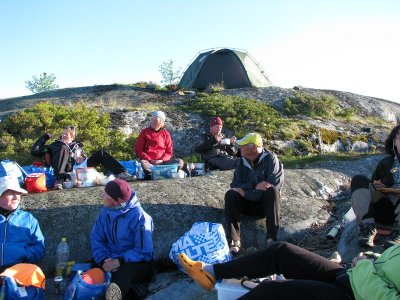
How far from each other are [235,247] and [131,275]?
150cm

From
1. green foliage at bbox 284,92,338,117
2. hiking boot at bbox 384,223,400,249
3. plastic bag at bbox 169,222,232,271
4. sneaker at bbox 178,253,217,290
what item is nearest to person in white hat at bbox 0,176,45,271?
plastic bag at bbox 169,222,232,271

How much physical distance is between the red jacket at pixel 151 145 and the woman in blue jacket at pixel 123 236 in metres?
3.87

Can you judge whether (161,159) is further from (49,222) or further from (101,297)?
(101,297)

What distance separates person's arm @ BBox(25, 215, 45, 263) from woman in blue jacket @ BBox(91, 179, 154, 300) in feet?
1.97

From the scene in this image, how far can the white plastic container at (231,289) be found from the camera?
3.79m

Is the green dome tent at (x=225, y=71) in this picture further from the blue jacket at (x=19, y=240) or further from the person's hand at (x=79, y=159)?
the blue jacket at (x=19, y=240)

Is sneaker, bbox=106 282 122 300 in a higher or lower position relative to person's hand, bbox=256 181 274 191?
lower

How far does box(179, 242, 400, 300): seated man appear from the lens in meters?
3.10

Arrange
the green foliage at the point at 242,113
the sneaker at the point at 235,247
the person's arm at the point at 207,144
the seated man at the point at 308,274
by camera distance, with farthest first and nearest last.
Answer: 1. the green foliage at the point at 242,113
2. the person's arm at the point at 207,144
3. the sneaker at the point at 235,247
4. the seated man at the point at 308,274

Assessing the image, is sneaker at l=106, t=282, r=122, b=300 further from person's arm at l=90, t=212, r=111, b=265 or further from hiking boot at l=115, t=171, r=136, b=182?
hiking boot at l=115, t=171, r=136, b=182

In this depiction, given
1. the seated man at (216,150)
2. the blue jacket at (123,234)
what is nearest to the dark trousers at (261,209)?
the blue jacket at (123,234)

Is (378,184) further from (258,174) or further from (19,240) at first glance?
(19,240)

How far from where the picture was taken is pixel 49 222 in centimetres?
604

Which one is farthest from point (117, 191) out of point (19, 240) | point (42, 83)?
point (42, 83)
